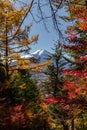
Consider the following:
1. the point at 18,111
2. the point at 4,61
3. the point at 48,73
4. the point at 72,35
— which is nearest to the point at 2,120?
the point at 18,111

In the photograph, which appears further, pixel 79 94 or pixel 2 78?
pixel 2 78

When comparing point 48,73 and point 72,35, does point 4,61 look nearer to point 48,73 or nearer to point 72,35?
point 72,35

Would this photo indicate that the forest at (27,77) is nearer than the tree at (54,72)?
Yes

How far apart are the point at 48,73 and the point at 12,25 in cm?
1208

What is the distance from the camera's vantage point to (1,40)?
22.0 meters

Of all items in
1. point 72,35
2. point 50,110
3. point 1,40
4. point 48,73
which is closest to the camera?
point 72,35

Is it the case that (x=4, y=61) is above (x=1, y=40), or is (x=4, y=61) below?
below

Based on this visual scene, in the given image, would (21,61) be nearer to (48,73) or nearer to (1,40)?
(1,40)

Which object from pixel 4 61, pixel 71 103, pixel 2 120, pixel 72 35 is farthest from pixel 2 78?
pixel 71 103

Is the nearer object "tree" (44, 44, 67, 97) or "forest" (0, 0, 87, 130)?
"forest" (0, 0, 87, 130)

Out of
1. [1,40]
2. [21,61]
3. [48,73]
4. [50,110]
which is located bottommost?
[50,110]

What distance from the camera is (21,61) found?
22938 mm

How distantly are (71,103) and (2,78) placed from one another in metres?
10.8

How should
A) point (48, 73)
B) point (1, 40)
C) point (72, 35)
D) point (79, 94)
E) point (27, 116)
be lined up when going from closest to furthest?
point (79, 94), point (72, 35), point (1, 40), point (27, 116), point (48, 73)
